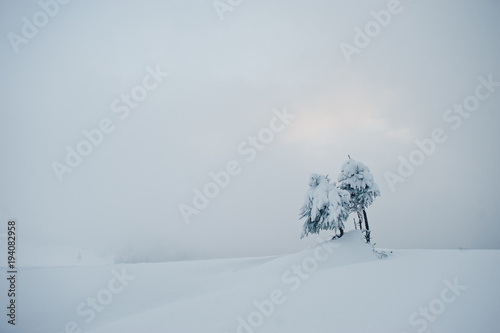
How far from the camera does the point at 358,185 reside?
94.3ft

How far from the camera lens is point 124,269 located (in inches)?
1260

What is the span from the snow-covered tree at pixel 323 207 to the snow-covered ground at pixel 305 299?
6.44 feet

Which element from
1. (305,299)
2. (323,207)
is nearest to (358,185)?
(323,207)

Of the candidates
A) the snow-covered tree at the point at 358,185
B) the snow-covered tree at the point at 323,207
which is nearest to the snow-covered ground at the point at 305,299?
the snow-covered tree at the point at 323,207

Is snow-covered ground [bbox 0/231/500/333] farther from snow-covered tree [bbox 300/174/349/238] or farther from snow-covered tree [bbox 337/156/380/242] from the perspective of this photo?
snow-covered tree [bbox 337/156/380/242]

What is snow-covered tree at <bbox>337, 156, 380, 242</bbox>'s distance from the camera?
28.8 m

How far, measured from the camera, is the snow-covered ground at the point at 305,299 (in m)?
11.1

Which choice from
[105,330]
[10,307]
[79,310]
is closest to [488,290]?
[105,330]

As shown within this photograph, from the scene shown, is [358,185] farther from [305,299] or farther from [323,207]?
[305,299]

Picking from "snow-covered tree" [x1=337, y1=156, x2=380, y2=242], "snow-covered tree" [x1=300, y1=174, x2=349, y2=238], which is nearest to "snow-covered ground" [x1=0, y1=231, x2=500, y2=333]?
"snow-covered tree" [x1=300, y1=174, x2=349, y2=238]

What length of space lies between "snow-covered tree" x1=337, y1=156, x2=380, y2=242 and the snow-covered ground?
4.18 meters

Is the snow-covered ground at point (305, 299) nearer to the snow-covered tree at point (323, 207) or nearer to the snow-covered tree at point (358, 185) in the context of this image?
the snow-covered tree at point (323, 207)

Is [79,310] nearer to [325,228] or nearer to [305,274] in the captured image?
[305,274]

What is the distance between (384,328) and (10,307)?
94.0ft
